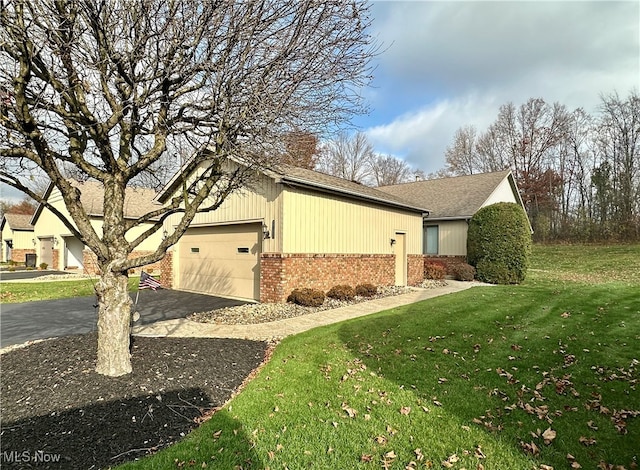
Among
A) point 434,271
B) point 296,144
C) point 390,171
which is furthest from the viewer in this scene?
point 390,171

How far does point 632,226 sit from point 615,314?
939 inches

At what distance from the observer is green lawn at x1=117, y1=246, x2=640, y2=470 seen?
117 inches

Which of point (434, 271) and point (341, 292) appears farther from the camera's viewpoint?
point (434, 271)

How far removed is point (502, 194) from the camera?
66.4ft

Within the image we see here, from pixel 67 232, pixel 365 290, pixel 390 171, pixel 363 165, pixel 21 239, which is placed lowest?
pixel 365 290

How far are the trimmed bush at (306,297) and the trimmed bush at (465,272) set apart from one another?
8.32m

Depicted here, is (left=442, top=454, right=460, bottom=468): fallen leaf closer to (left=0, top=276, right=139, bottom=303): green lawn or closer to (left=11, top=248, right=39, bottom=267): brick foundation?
(left=0, top=276, right=139, bottom=303): green lawn

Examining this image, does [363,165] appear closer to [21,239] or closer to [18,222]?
[21,239]

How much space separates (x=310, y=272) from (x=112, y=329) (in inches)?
264

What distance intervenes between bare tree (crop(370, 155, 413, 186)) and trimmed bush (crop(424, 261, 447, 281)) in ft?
82.9

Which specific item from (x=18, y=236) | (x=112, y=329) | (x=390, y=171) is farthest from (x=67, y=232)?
(x=390, y=171)

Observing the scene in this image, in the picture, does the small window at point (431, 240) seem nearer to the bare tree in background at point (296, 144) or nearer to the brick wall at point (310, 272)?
the brick wall at point (310, 272)

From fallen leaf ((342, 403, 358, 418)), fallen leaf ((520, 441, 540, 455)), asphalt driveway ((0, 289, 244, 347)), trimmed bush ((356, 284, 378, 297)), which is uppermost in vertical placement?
trimmed bush ((356, 284, 378, 297))

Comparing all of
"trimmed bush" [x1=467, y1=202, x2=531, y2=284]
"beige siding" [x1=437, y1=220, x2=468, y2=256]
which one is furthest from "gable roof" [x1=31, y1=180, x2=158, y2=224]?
"trimmed bush" [x1=467, y1=202, x2=531, y2=284]
